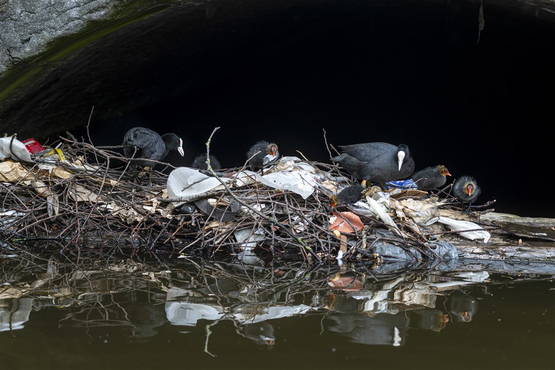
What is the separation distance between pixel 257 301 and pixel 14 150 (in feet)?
11.3

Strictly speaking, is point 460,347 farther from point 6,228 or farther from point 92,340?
point 6,228

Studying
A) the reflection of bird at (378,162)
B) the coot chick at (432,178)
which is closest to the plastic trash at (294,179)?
the reflection of bird at (378,162)

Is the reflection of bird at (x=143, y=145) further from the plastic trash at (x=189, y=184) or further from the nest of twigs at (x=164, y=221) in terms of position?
the plastic trash at (x=189, y=184)

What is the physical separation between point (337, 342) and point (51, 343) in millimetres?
1225

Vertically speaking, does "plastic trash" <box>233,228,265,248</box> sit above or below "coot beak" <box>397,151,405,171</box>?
below

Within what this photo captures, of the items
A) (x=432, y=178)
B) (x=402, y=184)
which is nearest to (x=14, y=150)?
(x=402, y=184)

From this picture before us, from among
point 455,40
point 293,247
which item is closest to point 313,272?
point 293,247

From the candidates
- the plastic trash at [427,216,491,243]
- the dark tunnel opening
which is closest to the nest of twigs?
the plastic trash at [427,216,491,243]

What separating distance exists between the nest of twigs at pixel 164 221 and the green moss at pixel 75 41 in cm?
83

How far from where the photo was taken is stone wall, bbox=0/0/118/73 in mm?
5961

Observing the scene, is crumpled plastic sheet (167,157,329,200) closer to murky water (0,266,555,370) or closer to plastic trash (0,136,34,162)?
murky water (0,266,555,370)

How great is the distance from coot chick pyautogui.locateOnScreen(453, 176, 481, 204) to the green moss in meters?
3.24

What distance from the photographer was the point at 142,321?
324cm

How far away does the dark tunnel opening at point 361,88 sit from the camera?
28.2 feet
